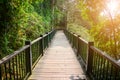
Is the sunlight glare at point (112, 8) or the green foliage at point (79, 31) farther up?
the sunlight glare at point (112, 8)

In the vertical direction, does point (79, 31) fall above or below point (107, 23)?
below

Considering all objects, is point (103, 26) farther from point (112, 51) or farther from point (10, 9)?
point (10, 9)

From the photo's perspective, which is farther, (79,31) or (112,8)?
(79,31)

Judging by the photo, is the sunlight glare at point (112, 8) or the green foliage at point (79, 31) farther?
the green foliage at point (79, 31)

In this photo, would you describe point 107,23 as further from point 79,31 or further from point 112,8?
point 79,31

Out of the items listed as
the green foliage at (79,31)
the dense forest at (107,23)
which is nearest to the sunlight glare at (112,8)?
the dense forest at (107,23)

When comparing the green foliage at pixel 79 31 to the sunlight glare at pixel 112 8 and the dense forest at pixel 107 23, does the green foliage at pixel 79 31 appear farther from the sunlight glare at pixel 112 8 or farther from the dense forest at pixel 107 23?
the sunlight glare at pixel 112 8

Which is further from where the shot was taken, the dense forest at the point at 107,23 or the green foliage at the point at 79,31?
the green foliage at the point at 79,31

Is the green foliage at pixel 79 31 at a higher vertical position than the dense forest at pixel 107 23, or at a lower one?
lower

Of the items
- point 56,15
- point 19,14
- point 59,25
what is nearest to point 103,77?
point 19,14

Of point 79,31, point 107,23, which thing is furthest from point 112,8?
point 79,31

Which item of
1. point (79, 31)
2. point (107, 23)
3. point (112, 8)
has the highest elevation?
point (112, 8)

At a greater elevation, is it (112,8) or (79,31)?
(112,8)

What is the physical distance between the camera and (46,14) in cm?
3356
